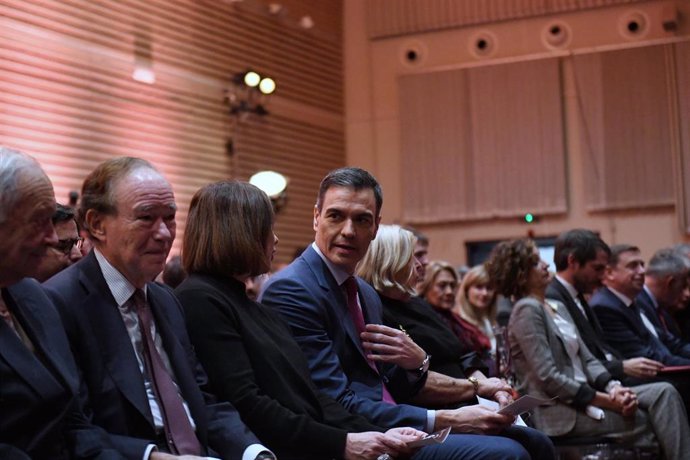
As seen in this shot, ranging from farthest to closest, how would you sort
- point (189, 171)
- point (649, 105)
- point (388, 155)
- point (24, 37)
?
point (388, 155) < point (649, 105) < point (189, 171) < point (24, 37)

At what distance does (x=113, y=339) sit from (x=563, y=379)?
3.60m

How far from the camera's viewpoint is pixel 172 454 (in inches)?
124

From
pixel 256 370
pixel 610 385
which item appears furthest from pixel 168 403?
pixel 610 385

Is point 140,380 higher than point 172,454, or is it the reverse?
point 140,380

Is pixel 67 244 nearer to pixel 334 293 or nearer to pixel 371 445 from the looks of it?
pixel 334 293

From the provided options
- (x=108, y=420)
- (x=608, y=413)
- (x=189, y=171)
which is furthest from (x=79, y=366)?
(x=189, y=171)

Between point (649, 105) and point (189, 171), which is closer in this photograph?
point (189, 171)

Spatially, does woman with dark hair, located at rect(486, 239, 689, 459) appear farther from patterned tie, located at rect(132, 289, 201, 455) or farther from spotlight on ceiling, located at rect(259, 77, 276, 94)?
spotlight on ceiling, located at rect(259, 77, 276, 94)

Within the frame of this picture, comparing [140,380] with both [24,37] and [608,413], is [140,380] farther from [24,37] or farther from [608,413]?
[24,37]

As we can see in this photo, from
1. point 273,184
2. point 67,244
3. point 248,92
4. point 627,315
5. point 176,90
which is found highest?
point 248,92

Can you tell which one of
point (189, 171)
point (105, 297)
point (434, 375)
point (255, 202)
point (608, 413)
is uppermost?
point (189, 171)

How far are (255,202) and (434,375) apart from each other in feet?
4.90

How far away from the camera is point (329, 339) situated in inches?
167

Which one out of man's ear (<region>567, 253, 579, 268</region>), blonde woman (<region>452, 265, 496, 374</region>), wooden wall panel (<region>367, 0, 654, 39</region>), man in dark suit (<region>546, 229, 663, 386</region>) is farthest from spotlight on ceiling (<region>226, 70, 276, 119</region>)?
man's ear (<region>567, 253, 579, 268</region>)
